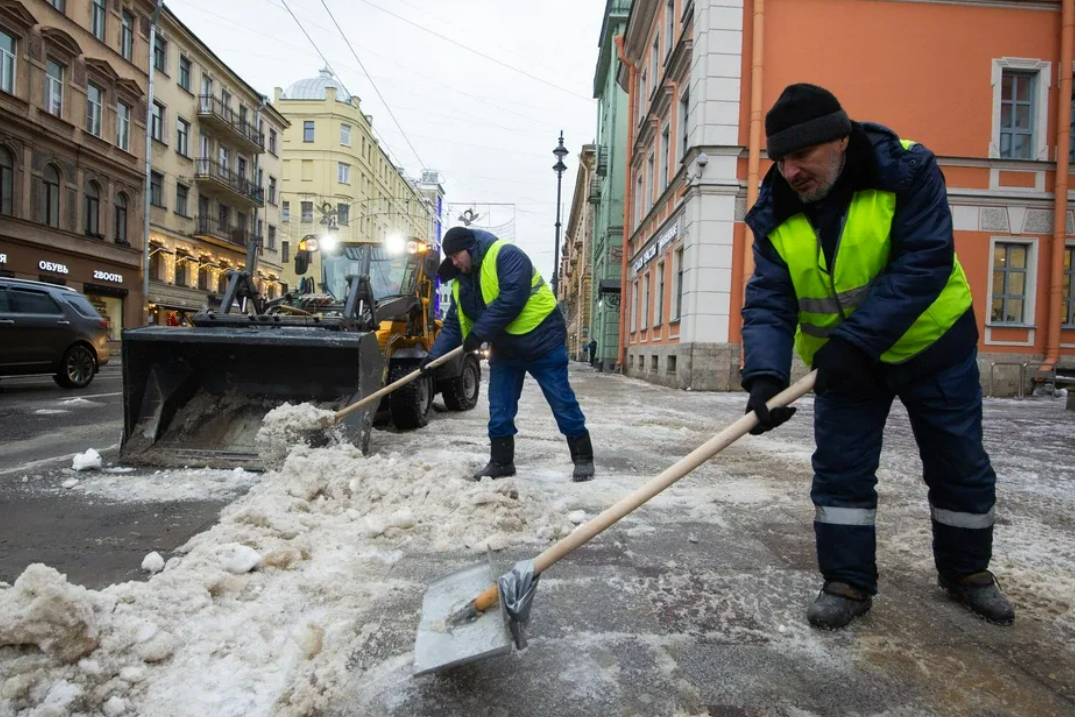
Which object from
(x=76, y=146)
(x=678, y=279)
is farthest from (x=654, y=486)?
(x=76, y=146)

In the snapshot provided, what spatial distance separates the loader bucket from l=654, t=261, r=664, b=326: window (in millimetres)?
11733

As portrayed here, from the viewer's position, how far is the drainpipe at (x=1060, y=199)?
1213 centimetres

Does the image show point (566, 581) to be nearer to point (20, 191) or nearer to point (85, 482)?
point (85, 482)

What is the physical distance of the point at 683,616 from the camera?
213cm

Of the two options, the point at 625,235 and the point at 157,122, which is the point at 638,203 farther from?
the point at 157,122

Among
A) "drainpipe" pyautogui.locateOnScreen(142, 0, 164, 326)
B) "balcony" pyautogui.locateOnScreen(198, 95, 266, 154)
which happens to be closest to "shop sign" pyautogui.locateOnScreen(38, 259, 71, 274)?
"drainpipe" pyautogui.locateOnScreen(142, 0, 164, 326)

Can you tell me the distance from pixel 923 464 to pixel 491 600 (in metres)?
1.49

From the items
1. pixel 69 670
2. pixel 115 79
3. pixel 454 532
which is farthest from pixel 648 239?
pixel 115 79

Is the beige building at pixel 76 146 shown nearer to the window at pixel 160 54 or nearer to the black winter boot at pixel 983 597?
the window at pixel 160 54

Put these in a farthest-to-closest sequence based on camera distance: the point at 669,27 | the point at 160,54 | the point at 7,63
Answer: the point at 160,54 → the point at 7,63 → the point at 669,27

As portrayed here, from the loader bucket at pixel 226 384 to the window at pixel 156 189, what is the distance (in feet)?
78.3

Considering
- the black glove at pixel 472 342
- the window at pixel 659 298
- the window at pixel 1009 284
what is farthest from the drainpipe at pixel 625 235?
the black glove at pixel 472 342

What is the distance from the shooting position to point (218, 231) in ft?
96.5

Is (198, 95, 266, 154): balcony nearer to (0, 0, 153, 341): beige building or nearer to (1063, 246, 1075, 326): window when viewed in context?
(0, 0, 153, 341): beige building
